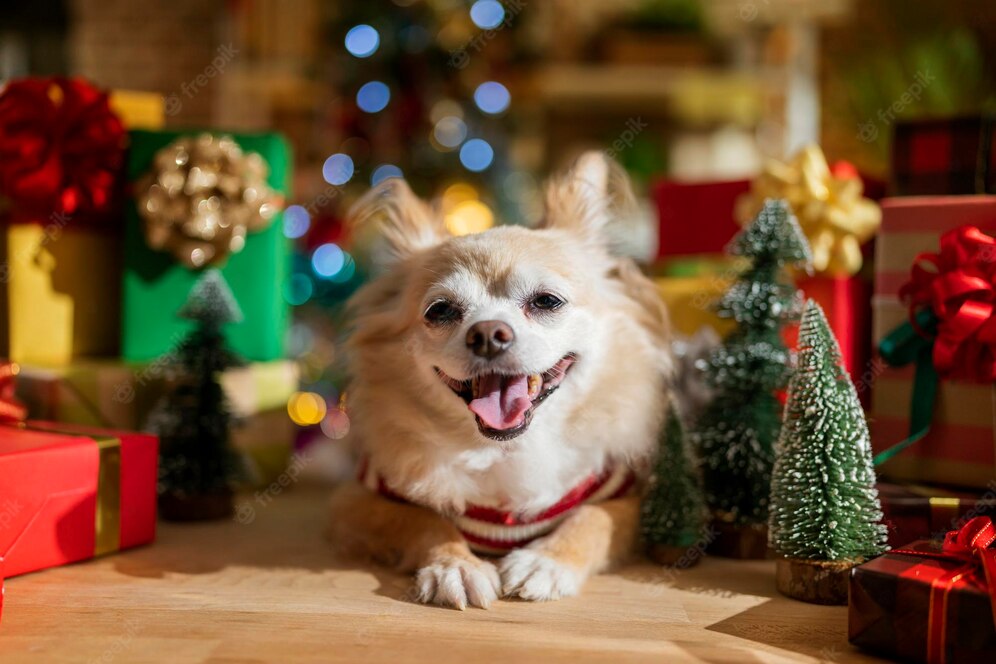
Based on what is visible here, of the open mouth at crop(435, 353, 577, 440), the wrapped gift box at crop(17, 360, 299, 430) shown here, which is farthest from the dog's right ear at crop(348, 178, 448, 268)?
the wrapped gift box at crop(17, 360, 299, 430)

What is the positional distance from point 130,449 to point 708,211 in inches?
59.9

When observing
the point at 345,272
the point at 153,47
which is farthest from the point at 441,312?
the point at 153,47

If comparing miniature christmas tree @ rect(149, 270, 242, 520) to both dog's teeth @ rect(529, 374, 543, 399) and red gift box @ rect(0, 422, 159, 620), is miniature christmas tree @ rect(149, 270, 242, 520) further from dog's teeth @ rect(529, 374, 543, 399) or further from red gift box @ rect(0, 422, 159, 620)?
dog's teeth @ rect(529, 374, 543, 399)

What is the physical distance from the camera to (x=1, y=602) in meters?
1.16

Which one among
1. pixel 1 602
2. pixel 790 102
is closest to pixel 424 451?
pixel 1 602

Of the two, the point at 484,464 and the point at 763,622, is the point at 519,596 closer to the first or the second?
the point at 484,464

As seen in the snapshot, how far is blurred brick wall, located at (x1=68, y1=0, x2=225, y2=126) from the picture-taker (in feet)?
15.8

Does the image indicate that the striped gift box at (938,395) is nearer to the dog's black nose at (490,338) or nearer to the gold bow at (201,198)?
the dog's black nose at (490,338)

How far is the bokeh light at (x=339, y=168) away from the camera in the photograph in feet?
11.6

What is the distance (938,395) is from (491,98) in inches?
99.5

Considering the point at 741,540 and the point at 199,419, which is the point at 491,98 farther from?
the point at 741,540

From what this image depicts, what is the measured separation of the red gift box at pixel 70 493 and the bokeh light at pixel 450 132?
2226 mm

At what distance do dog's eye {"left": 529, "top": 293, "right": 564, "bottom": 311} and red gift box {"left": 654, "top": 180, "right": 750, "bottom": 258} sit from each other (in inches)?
38.4

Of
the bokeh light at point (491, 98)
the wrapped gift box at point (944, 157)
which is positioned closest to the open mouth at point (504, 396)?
the wrapped gift box at point (944, 157)
